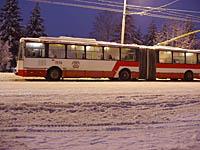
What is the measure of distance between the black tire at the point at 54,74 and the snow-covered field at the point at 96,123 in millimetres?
11947

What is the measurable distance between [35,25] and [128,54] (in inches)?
1824

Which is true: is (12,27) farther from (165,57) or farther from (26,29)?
(165,57)

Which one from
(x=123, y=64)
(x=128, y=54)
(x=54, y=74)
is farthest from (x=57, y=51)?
(x=128, y=54)

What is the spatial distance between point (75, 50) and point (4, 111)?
1779cm

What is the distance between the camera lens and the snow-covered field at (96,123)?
8.52 meters

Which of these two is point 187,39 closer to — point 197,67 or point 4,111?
point 197,67

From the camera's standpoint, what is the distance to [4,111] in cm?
1175

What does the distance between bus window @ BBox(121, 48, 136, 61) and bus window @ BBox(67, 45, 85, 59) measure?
11.6ft

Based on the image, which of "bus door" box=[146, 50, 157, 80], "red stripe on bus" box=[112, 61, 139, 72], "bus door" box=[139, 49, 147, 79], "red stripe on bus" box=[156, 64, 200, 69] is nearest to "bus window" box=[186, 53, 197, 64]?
"red stripe on bus" box=[156, 64, 200, 69]

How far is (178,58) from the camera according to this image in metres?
35.8

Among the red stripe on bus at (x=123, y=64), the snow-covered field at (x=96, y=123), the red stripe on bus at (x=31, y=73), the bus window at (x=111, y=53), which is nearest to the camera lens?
the snow-covered field at (x=96, y=123)

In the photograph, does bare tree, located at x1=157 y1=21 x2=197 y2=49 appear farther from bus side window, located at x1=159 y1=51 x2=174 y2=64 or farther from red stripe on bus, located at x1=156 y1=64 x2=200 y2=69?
bus side window, located at x1=159 y1=51 x2=174 y2=64

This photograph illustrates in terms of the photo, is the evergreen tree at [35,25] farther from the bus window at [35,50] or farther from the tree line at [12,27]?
the bus window at [35,50]

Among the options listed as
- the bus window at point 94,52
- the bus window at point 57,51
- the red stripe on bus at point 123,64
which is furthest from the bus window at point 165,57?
the bus window at point 57,51
